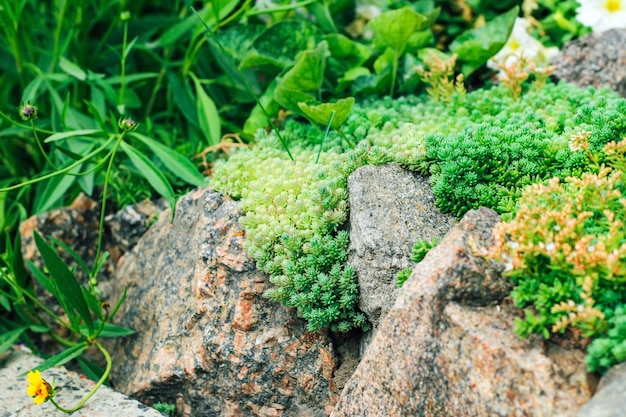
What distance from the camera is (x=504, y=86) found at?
299cm

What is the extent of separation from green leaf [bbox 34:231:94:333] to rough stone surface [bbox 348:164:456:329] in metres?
1.15

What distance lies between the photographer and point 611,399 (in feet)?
5.23

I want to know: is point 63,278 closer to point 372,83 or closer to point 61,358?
point 61,358

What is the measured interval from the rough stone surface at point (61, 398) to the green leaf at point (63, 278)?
0.26 metres

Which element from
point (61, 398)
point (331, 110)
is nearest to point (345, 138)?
point (331, 110)

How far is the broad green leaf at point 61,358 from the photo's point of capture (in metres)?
2.55

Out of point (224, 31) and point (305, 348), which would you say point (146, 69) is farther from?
point (305, 348)

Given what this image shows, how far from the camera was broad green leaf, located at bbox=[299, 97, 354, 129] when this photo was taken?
2572mm

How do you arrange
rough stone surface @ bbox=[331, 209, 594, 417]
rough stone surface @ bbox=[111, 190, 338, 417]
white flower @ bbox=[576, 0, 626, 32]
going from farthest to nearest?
white flower @ bbox=[576, 0, 626, 32] → rough stone surface @ bbox=[111, 190, 338, 417] → rough stone surface @ bbox=[331, 209, 594, 417]

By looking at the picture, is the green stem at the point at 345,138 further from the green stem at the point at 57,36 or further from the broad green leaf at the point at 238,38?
the green stem at the point at 57,36

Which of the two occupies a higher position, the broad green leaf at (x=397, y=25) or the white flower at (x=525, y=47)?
the broad green leaf at (x=397, y=25)

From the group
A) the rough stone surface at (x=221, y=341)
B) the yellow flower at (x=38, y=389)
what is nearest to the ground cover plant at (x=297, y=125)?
the yellow flower at (x=38, y=389)

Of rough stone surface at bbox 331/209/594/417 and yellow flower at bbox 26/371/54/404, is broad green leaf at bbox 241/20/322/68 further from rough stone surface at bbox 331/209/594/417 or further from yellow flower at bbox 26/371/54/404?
yellow flower at bbox 26/371/54/404

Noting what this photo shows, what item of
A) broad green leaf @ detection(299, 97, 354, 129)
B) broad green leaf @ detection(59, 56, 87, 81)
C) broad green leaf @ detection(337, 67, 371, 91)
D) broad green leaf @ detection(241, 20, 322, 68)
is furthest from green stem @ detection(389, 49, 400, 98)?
broad green leaf @ detection(59, 56, 87, 81)
